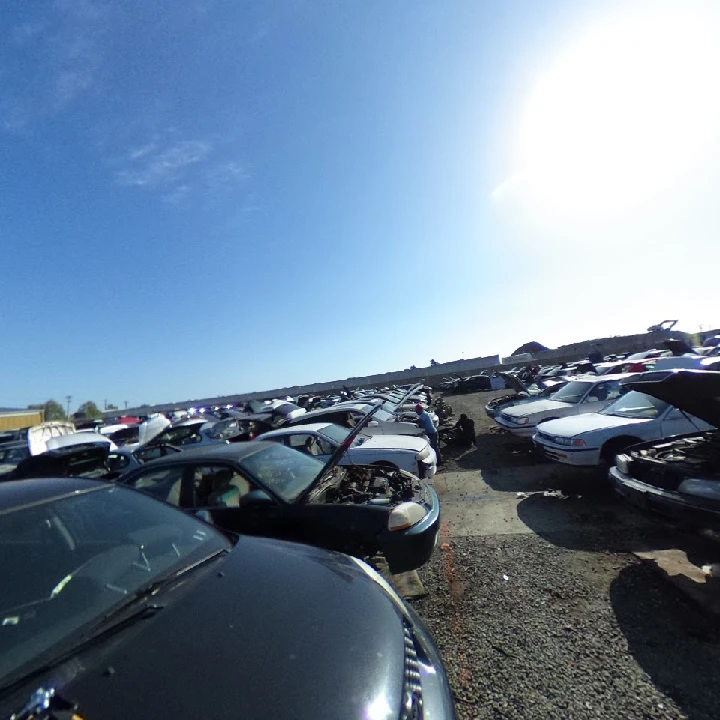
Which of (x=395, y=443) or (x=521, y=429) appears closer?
(x=395, y=443)

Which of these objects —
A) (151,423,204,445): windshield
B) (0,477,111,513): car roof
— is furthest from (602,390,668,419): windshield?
(151,423,204,445): windshield

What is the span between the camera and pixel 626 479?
405cm

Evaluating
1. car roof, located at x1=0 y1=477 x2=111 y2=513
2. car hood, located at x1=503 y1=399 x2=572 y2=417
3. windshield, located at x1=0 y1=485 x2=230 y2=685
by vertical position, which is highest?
car roof, located at x1=0 y1=477 x2=111 y2=513

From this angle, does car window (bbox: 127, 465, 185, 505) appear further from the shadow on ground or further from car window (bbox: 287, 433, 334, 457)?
the shadow on ground

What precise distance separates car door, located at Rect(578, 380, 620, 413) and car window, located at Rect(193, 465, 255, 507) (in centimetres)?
768

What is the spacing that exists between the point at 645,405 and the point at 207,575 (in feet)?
23.1

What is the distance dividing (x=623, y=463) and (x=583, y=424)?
2.32 metres

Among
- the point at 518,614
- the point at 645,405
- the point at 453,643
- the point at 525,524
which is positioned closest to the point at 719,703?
the point at 518,614

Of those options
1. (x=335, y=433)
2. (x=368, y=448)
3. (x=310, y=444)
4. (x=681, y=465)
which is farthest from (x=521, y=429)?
(x=681, y=465)

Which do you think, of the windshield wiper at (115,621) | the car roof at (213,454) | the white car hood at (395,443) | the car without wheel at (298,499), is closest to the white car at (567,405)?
the white car hood at (395,443)

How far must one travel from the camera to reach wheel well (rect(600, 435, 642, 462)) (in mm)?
5902

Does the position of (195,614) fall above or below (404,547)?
above

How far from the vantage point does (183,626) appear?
5.55ft

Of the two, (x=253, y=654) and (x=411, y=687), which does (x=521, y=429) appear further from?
(x=253, y=654)
